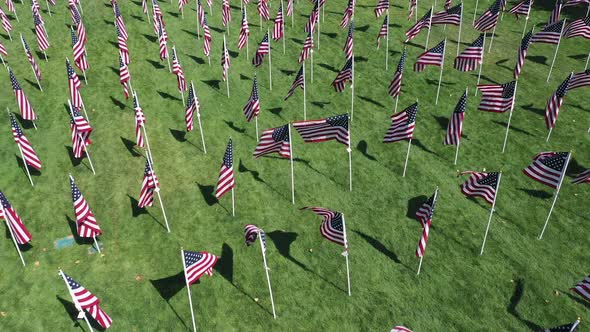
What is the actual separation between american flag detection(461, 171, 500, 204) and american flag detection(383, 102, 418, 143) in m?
3.36

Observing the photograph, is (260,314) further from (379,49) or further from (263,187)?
(379,49)

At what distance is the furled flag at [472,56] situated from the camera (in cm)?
2320

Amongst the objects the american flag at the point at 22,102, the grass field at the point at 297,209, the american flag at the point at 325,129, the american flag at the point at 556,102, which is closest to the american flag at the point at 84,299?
the grass field at the point at 297,209

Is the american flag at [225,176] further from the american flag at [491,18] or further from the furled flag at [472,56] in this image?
the american flag at [491,18]

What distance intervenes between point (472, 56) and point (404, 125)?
25.8 ft

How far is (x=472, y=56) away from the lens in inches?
928

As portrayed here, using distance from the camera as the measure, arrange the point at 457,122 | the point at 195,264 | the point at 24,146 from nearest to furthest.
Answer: the point at 195,264 < the point at 24,146 < the point at 457,122

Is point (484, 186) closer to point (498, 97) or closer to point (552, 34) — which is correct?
point (498, 97)

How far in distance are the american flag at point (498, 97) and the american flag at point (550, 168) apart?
465 cm

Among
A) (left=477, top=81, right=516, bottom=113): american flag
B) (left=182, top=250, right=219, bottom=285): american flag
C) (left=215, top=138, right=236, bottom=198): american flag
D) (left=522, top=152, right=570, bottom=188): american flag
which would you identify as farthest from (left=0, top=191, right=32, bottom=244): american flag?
(left=477, top=81, right=516, bottom=113): american flag

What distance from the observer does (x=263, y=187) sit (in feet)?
66.1

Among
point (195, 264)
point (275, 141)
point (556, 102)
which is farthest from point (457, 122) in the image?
point (195, 264)

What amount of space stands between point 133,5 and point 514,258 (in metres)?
33.4

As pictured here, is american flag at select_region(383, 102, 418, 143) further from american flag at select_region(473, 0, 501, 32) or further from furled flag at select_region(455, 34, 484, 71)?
american flag at select_region(473, 0, 501, 32)
